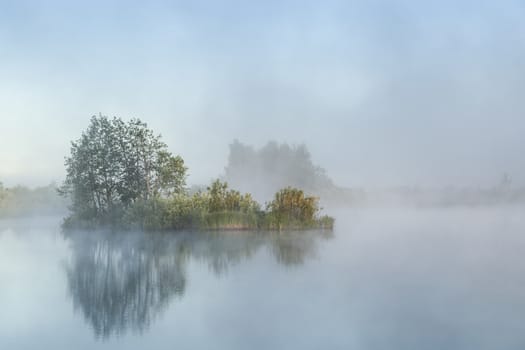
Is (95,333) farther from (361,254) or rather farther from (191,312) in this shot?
(361,254)

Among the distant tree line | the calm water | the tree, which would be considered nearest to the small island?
the tree

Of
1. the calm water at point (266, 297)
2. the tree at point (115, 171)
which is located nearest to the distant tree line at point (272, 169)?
the tree at point (115, 171)

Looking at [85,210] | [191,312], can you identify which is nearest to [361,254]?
[191,312]

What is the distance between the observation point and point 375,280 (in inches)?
353

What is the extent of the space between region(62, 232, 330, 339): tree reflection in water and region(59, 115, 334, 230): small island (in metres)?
1.43

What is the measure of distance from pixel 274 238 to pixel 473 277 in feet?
26.3

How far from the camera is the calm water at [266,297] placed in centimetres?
555

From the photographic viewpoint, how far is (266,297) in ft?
24.6

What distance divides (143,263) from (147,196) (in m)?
11.2

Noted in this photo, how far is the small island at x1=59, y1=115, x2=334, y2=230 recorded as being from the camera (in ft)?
64.6

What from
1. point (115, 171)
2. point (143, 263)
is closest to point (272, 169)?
point (115, 171)

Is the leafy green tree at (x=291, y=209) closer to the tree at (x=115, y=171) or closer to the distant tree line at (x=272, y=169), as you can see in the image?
the tree at (x=115, y=171)

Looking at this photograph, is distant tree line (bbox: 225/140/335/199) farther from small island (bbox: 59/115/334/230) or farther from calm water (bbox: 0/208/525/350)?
calm water (bbox: 0/208/525/350)

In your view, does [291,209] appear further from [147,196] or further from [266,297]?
[266,297]
